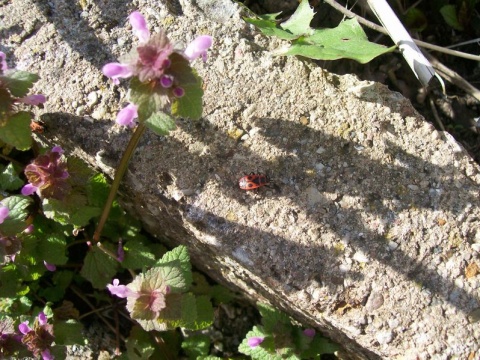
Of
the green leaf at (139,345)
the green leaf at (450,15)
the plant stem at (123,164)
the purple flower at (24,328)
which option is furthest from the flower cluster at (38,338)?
the green leaf at (450,15)

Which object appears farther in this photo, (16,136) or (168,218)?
(168,218)

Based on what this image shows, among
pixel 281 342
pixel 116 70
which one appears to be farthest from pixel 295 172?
pixel 116 70

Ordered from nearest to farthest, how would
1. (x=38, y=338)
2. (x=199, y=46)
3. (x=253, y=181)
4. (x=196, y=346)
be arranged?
(x=199, y=46) → (x=253, y=181) → (x=38, y=338) → (x=196, y=346)

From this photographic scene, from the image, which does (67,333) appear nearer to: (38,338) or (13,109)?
(38,338)

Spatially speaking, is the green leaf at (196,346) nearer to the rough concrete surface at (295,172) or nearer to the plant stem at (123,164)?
the rough concrete surface at (295,172)

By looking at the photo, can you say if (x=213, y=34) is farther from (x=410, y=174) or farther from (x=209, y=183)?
(x=410, y=174)

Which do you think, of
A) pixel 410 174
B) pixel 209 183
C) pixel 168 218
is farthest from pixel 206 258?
pixel 410 174
